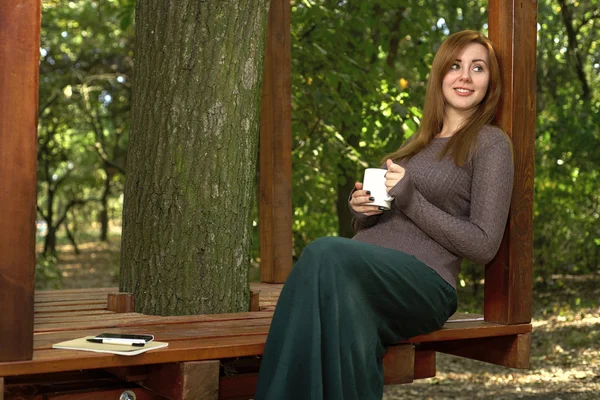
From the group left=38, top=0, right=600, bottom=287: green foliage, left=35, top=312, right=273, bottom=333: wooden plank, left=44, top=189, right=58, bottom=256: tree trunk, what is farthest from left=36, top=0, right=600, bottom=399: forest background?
left=35, top=312, right=273, bottom=333: wooden plank

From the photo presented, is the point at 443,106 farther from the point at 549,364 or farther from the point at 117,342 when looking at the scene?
the point at 549,364

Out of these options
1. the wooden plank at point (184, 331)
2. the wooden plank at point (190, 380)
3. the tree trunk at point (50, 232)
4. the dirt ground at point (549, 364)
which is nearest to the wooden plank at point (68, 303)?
the wooden plank at point (184, 331)

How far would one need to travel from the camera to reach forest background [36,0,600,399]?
20.4ft

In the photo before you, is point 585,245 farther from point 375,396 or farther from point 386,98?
point 375,396

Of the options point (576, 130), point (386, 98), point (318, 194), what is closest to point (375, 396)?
point (386, 98)

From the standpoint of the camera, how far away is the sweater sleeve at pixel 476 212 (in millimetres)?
2947

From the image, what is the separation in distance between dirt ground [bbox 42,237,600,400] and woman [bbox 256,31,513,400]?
3186 millimetres

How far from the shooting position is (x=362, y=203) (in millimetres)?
3023

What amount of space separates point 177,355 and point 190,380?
3.7 inches

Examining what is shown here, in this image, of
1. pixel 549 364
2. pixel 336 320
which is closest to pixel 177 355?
pixel 336 320

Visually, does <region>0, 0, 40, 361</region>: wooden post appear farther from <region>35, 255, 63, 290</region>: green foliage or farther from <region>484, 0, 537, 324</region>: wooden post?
<region>35, 255, 63, 290</region>: green foliage

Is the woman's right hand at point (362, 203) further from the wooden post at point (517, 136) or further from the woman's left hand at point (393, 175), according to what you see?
the wooden post at point (517, 136)

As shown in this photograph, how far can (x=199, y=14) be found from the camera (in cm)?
328

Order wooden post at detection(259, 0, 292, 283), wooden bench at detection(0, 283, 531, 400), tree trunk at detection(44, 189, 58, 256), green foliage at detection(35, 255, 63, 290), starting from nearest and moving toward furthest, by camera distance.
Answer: wooden bench at detection(0, 283, 531, 400) < wooden post at detection(259, 0, 292, 283) < green foliage at detection(35, 255, 63, 290) < tree trunk at detection(44, 189, 58, 256)
